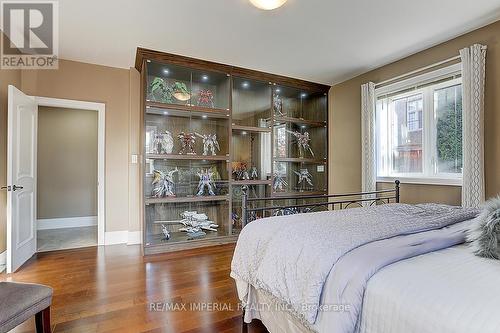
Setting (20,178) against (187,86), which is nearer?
(20,178)

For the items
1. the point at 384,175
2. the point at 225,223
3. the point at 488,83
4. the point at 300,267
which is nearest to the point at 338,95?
the point at 384,175

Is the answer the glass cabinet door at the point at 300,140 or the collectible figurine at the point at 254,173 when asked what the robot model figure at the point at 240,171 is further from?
the glass cabinet door at the point at 300,140

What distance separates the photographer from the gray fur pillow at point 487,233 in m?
1.20

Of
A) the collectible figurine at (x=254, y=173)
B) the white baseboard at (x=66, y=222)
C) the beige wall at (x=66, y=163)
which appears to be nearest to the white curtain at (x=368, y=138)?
the collectible figurine at (x=254, y=173)

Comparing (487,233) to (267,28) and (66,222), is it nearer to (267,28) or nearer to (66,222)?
(267,28)

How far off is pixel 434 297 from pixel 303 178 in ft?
14.0

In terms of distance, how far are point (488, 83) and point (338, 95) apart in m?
2.23

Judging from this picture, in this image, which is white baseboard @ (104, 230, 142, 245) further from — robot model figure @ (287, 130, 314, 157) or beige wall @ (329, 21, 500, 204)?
beige wall @ (329, 21, 500, 204)

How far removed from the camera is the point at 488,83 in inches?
110

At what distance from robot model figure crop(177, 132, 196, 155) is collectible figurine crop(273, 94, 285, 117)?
1579mm

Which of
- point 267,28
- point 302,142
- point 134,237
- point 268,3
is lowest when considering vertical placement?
point 134,237

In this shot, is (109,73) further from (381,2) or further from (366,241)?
(366,241)

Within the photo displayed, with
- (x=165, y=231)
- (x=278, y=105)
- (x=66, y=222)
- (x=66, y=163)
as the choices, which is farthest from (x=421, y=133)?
(x=66, y=222)

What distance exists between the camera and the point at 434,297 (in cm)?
85
